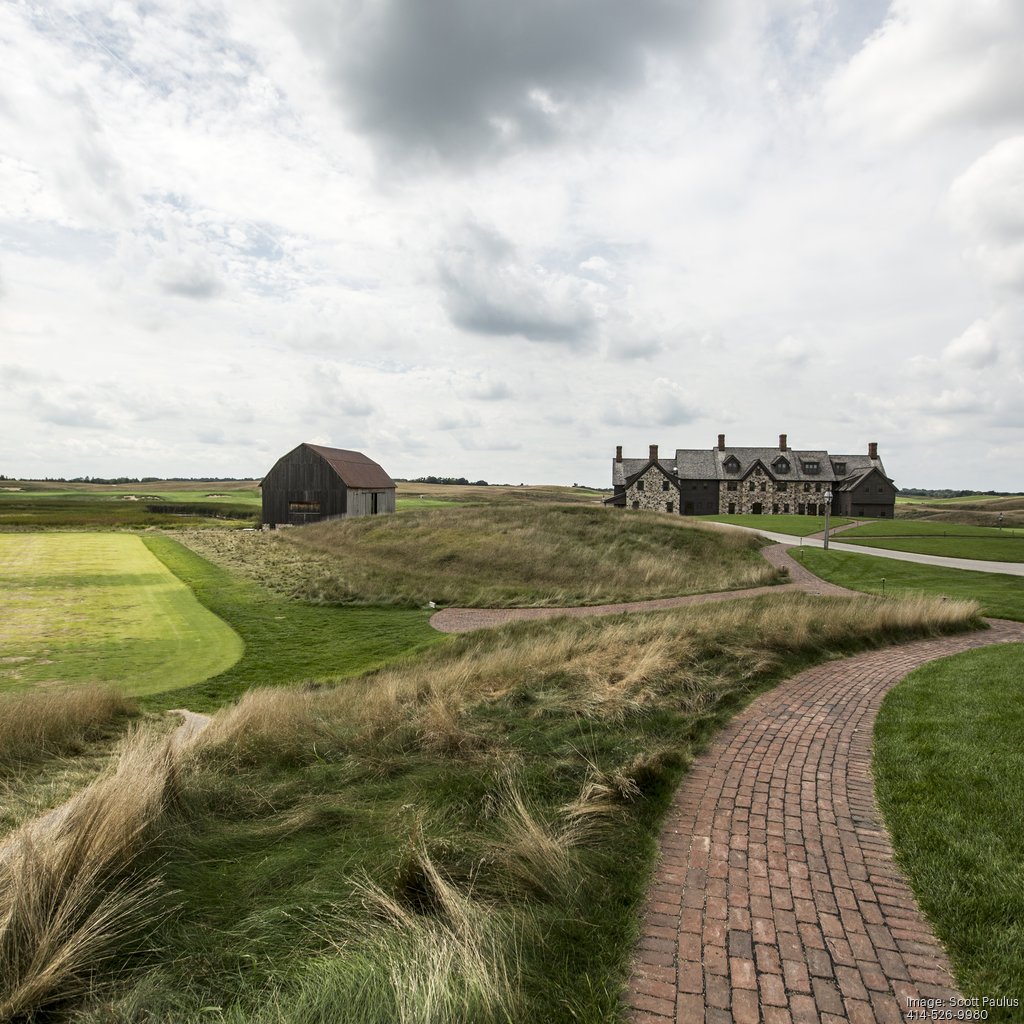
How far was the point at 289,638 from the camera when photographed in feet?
54.5

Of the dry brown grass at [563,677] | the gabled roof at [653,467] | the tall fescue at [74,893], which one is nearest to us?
the tall fescue at [74,893]

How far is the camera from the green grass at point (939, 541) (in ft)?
97.1

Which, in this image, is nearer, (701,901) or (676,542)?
(701,901)

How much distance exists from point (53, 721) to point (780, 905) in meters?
8.89

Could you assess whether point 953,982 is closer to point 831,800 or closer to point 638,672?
point 831,800

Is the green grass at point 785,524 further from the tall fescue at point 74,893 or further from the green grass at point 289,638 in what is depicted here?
the tall fescue at point 74,893

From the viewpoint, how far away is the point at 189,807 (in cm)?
527

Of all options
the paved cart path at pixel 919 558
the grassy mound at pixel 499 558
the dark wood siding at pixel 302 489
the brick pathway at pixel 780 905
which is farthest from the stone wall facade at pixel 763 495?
the brick pathway at pixel 780 905

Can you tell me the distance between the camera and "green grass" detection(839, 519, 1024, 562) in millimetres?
29594

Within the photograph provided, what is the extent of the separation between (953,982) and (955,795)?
8.24ft

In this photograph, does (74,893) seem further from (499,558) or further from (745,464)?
(745,464)

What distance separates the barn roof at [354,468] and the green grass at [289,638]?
24733 mm

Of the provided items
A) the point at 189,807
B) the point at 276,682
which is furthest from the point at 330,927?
the point at 276,682

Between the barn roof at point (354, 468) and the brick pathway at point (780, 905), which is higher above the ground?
the barn roof at point (354, 468)
